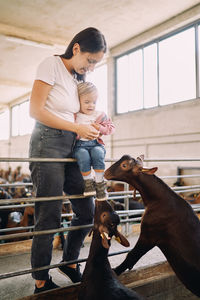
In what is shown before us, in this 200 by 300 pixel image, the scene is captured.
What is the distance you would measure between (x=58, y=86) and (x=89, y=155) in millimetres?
521

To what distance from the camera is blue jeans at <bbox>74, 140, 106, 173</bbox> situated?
1950 mm

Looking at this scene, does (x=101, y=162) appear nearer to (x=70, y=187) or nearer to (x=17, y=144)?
(x=70, y=187)

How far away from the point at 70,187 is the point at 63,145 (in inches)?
14.1

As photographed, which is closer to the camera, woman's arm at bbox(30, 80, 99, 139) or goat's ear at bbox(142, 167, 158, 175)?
woman's arm at bbox(30, 80, 99, 139)

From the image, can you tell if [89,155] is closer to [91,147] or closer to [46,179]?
[91,147]

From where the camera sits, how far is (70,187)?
2.13 m

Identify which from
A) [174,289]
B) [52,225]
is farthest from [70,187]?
[174,289]

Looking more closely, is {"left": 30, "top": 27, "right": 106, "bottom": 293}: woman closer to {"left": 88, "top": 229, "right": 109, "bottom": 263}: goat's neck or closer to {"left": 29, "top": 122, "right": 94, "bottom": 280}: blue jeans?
{"left": 29, "top": 122, "right": 94, "bottom": 280}: blue jeans

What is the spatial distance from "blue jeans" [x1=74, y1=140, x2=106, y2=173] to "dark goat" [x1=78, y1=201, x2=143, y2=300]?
0.85 feet

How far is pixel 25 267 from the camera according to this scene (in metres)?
2.81

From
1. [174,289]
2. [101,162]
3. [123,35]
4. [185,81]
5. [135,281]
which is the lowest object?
[174,289]

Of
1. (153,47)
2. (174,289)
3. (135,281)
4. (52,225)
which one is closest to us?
(52,225)

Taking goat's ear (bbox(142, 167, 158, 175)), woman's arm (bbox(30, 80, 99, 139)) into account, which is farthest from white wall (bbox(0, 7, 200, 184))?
woman's arm (bbox(30, 80, 99, 139))

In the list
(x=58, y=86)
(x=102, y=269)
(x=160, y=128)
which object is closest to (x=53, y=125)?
(x=58, y=86)
